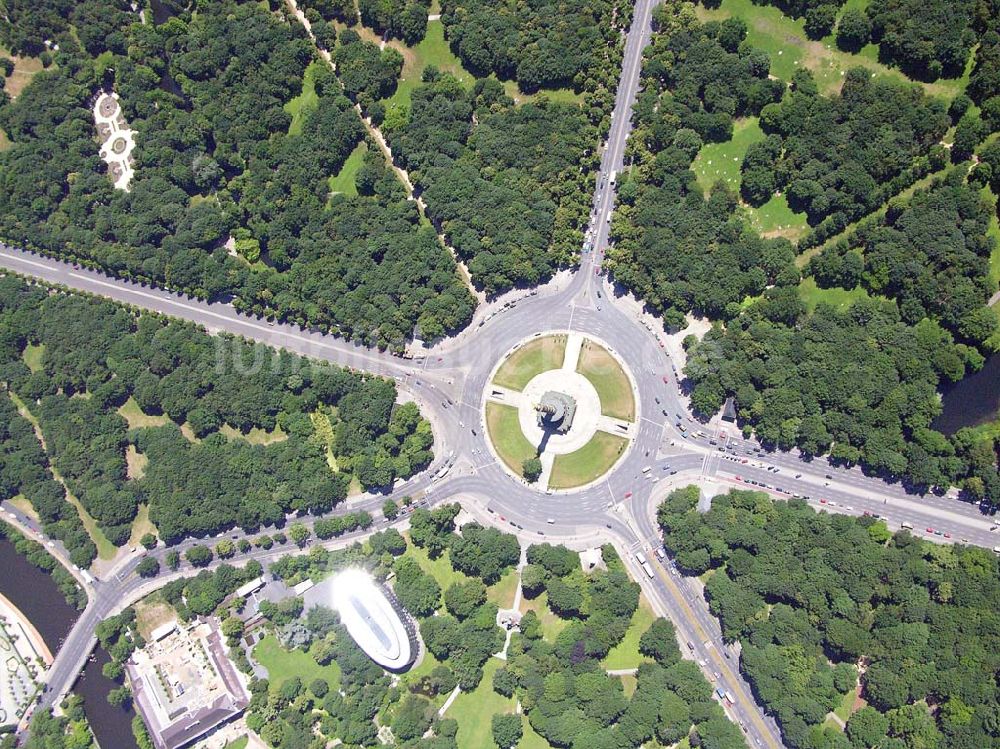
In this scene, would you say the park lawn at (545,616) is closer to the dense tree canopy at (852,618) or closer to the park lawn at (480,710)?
the park lawn at (480,710)

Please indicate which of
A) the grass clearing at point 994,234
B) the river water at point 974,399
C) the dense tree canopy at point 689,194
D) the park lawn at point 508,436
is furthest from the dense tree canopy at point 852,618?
the grass clearing at point 994,234

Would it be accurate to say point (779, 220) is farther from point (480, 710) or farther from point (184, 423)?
point (184, 423)

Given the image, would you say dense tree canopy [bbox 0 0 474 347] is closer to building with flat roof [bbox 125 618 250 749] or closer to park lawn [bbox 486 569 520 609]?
park lawn [bbox 486 569 520 609]

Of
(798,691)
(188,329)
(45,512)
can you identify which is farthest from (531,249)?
(45,512)

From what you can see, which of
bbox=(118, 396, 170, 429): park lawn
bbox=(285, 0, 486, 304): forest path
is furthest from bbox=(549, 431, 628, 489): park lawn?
bbox=(118, 396, 170, 429): park lawn

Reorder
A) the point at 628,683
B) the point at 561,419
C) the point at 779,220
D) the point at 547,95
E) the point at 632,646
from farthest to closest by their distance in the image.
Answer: the point at 547,95 < the point at 561,419 < the point at 779,220 < the point at 632,646 < the point at 628,683

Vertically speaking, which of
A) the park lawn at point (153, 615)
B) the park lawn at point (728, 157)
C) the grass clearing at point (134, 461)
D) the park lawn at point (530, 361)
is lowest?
the park lawn at point (153, 615)

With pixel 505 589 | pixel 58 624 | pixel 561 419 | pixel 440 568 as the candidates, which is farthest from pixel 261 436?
pixel 561 419

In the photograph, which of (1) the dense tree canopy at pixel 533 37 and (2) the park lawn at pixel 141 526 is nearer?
(1) the dense tree canopy at pixel 533 37
